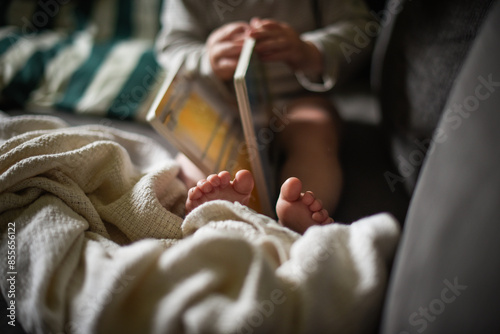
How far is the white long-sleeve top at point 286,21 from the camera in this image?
759 mm

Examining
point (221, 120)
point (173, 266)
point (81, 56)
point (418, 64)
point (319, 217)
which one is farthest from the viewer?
point (81, 56)

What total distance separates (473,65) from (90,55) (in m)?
0.88

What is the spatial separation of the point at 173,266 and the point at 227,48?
0.43m

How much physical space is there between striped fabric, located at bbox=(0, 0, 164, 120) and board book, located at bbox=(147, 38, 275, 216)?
0.64 ft

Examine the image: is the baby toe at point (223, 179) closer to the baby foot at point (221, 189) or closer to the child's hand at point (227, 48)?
the baby foot at point (221, 189)

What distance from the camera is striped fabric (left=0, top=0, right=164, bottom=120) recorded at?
0.85 m

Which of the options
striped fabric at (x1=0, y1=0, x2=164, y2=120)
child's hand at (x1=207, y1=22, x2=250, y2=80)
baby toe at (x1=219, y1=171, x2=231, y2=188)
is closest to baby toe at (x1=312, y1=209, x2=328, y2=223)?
baby toe at (x1=219, y1=171, x2=231, y2=188)

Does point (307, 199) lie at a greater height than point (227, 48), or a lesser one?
lesser

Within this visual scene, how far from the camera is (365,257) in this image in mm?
352

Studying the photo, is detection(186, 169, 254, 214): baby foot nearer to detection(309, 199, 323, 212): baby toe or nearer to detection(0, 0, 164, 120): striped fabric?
detection(309, 199, 323, 212): baby toe

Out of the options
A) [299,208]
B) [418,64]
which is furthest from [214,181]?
[418,64]

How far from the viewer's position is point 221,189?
1.60ft

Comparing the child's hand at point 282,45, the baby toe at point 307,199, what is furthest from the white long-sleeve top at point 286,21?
the baby toe at point 307,199

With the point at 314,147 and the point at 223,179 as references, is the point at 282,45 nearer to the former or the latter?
the point at 314,147
